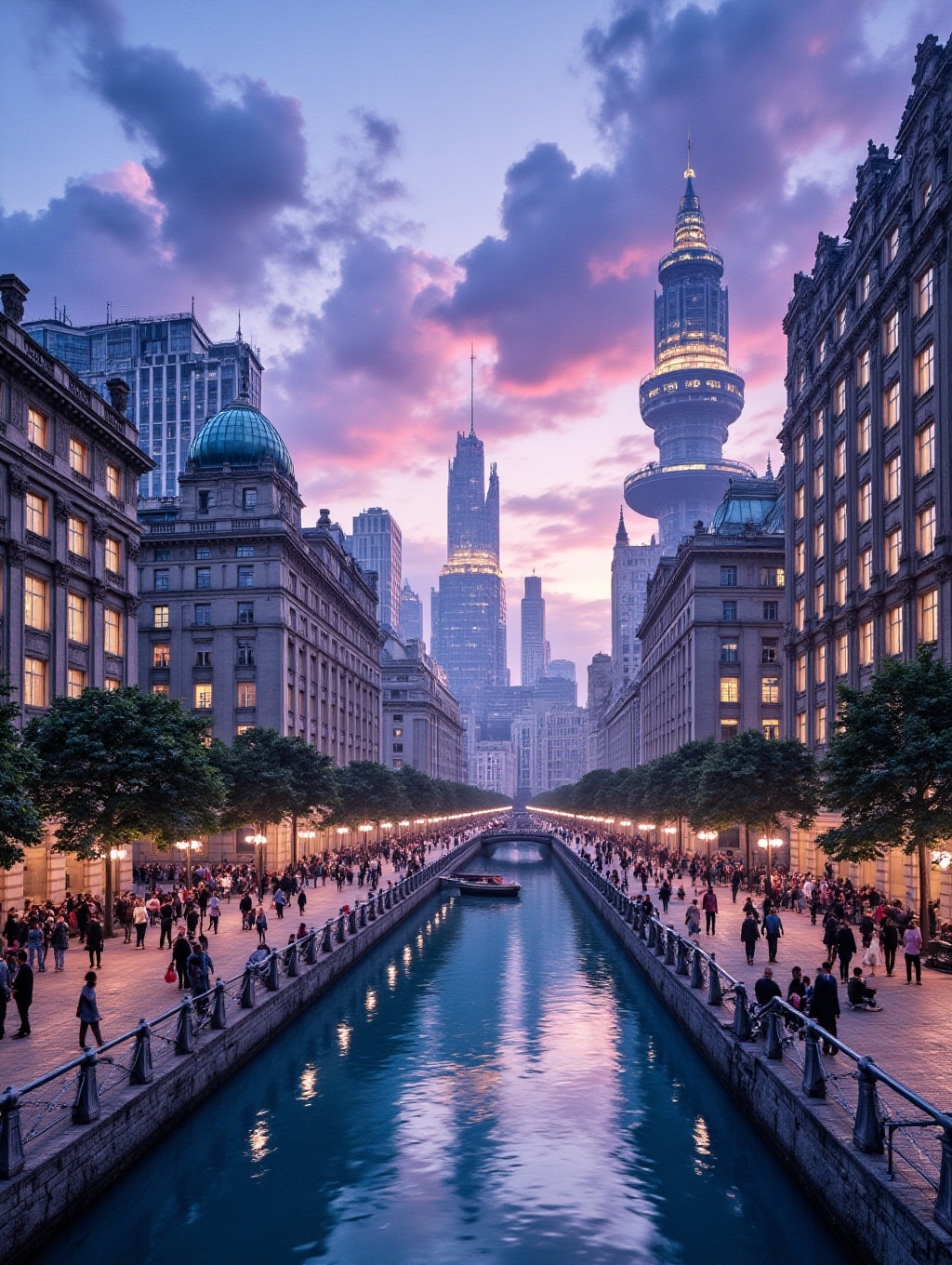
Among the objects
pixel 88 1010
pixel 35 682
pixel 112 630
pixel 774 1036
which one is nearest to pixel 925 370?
pixel 774 1036

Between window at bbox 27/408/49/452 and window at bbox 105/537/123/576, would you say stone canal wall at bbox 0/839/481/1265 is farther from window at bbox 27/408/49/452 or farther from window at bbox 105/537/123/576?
window at bbox 105/537/123/576

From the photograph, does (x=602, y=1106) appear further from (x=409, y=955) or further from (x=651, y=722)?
(x=651, y=722)

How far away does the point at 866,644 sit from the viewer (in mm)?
56062

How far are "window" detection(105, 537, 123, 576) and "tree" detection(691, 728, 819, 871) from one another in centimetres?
3235

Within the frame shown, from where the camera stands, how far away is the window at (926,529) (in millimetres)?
46156

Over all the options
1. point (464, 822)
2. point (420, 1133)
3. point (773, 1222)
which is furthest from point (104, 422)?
point (464, 822)

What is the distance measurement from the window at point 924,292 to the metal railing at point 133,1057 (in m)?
37.6

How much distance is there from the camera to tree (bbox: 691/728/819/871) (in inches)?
2117

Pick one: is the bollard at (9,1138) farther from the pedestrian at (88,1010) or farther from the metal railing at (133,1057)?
the pedestrian at (88,1010)

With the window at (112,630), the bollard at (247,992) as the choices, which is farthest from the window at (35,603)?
the bollard at (247,992)

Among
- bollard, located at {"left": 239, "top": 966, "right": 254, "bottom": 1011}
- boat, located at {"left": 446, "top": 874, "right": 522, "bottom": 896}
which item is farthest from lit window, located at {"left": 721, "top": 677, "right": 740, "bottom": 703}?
bollard, located at {"left": 239, "top": 966, "right": 254, "bottom": 1011}

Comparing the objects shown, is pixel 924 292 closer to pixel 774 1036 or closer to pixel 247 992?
pixel 774 1036

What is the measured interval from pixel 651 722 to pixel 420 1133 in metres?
119

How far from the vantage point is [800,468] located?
7150 centimetres
